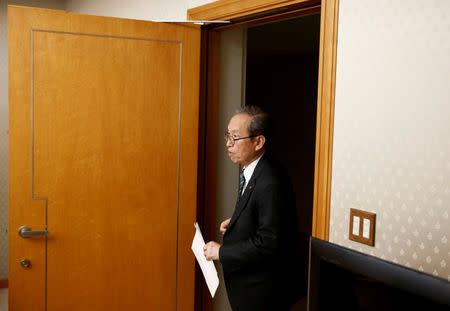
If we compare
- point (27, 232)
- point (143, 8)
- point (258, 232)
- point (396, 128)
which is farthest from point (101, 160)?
point (396, 128)

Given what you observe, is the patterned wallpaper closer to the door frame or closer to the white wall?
the door frame

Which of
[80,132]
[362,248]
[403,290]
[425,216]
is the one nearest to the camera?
[403,290]

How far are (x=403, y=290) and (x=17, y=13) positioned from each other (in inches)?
81.6

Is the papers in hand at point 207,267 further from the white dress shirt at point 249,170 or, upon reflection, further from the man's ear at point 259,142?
the man's ear at point 259,142

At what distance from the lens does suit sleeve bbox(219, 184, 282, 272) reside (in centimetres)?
192

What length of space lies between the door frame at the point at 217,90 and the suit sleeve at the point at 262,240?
167 mm

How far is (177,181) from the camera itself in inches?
102

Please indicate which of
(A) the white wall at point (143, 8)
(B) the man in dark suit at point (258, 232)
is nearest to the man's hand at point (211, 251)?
(B) the man in dark suit at point (258, 232)

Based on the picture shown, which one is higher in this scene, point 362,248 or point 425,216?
point 425,216

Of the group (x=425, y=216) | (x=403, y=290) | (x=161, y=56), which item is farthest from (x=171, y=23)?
(x=403, y=290)

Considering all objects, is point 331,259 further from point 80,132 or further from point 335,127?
point 80,132

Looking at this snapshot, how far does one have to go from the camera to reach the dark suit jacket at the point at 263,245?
76.4 inches

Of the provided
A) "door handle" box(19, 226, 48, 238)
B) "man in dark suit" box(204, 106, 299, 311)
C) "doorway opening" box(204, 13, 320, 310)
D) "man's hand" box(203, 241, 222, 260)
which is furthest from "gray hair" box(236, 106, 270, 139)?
"doorway opening" box(204, 13, 320, 310)

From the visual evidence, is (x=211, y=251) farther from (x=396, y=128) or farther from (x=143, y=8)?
(x=143, y=8)
